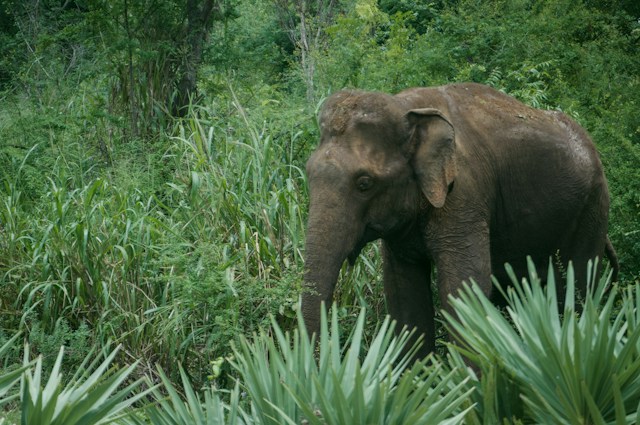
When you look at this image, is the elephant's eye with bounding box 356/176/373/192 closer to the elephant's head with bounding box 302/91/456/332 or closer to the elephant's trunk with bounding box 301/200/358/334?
the elephant's head with bounding box 302/91/456/332

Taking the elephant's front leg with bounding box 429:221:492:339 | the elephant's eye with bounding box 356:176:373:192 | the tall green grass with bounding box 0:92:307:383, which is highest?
the elephant's eye with bounding box 356:176:373:192

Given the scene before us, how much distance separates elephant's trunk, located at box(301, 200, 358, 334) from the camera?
6988 millimetres

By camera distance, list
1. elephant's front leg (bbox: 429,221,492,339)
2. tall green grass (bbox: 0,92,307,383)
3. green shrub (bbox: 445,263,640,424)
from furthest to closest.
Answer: tall green grass (bbox: 0,92,307,383), elephant's front leg (bbox: 429,221,492,339), green shrub (bbox: 445,263,640,424)

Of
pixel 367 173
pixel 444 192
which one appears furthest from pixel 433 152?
pixel 367 173

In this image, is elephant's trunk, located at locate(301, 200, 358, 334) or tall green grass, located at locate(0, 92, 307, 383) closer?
elephant's trunk, located at locate(301, 200, 358, 334)

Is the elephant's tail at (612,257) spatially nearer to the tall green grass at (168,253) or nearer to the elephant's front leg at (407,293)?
the elephant's front leg at (407,293)

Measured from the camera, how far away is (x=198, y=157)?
1050cm

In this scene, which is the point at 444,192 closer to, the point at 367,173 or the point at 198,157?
the point at 367,173

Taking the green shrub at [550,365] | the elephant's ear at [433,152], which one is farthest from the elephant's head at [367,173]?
the green shrub at [550,365]

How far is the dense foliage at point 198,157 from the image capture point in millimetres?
8867

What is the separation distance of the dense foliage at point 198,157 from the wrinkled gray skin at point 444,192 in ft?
3.64

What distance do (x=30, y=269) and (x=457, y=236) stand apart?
12.3 ft

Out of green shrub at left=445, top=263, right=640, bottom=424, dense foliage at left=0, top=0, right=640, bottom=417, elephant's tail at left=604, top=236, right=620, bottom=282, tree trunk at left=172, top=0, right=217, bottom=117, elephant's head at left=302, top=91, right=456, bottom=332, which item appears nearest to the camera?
green shrub at left=445, top=263, right=640, bottom=424

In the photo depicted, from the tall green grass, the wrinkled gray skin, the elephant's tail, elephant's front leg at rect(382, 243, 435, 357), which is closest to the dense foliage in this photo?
the tall green grass
